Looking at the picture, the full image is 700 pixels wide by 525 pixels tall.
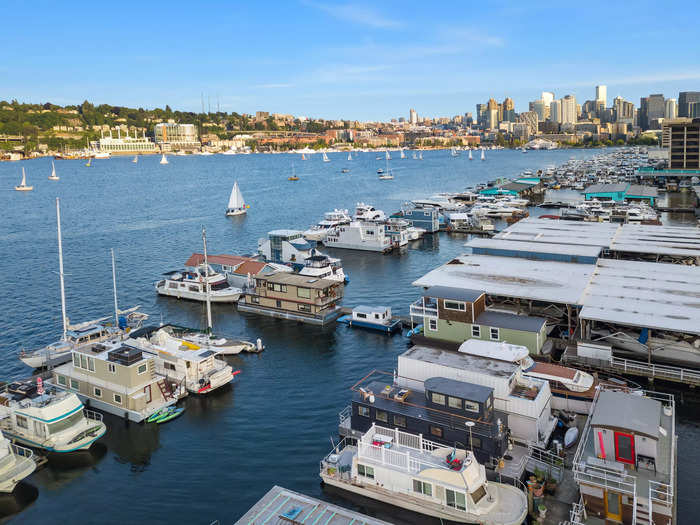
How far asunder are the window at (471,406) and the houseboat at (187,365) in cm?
1474

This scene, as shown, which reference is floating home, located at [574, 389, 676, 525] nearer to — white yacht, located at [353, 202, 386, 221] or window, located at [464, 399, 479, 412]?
window, located at [464, 399, 479, 412]

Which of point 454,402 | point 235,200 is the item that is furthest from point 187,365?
point 235,200

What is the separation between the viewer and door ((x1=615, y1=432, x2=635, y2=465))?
685 inches

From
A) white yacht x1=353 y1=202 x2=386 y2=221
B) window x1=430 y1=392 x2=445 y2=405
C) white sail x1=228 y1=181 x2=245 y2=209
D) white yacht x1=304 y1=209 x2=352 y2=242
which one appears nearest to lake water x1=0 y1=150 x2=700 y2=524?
window x1=430 y1=392 x2=445 y2=405

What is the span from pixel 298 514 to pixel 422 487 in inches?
172

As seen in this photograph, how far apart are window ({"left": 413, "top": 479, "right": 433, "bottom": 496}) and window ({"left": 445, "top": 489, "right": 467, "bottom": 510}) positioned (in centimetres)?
59

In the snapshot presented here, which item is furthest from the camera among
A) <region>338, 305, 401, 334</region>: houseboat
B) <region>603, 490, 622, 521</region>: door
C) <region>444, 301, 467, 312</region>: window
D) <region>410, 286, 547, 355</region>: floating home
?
<region>338, 305, 401, 334</region>: houseboat

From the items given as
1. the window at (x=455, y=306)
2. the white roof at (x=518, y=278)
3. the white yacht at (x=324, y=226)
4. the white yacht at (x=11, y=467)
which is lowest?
the white yacht at (x=11, y=467)

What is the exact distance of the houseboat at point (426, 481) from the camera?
17.8 meters

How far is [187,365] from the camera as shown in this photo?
29.2 m

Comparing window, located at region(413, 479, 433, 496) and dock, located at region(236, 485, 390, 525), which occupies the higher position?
window, located at region(413, 479, 433, 496)

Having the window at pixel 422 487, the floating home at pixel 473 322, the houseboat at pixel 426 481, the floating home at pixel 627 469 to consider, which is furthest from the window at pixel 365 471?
the floating home at pixel 473 322

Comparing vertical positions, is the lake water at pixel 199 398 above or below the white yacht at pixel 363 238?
below

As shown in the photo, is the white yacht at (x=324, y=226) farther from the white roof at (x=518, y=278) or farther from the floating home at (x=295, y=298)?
the white roof at (x=518, y=278)
